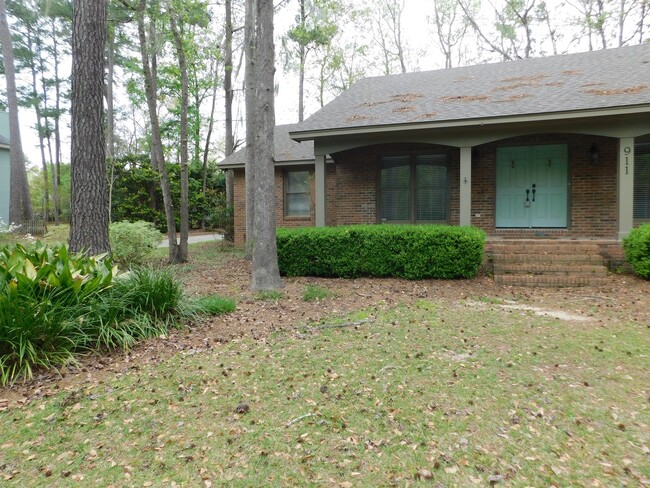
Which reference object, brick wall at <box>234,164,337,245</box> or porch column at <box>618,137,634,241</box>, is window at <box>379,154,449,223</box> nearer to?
brick wall at <box>234,164,337,245</box>

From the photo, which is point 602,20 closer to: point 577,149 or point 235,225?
point 577,149

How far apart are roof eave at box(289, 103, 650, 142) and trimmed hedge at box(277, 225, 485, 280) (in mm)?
2287

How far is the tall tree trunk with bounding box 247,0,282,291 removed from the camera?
6.91m

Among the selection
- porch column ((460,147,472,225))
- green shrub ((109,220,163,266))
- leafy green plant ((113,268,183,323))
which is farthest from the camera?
green shrub ((109,220,163,266))

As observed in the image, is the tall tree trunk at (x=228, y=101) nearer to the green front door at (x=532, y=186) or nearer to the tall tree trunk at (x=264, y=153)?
the tall tree trunk at (x=264, y=153)

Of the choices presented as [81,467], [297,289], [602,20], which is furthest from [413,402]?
[602,20]

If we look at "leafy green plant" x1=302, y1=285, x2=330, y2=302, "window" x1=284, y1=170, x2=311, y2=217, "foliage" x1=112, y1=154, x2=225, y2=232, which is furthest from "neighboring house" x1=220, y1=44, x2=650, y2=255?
"foliage" x1=112, y1=154, x2=225, y2=232

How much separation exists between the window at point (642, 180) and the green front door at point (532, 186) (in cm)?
146

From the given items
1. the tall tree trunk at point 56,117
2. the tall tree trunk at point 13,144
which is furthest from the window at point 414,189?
the tall tree trunk at point 56,117

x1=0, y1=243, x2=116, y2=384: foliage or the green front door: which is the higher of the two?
the green front door

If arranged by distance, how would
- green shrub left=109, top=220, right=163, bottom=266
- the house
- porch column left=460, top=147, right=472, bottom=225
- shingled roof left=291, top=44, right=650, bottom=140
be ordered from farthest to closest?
green shrub left=109, top=220, right=163, bottom=266
porch column left=460, top=147, right=472, bottom=225
shingled roof left=291, top=44, right=650, bottom=140
the house

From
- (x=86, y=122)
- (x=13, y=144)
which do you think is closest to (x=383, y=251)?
(x=86, y=122)

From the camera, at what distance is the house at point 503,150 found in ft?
27.3

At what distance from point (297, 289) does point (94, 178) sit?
3549mm
